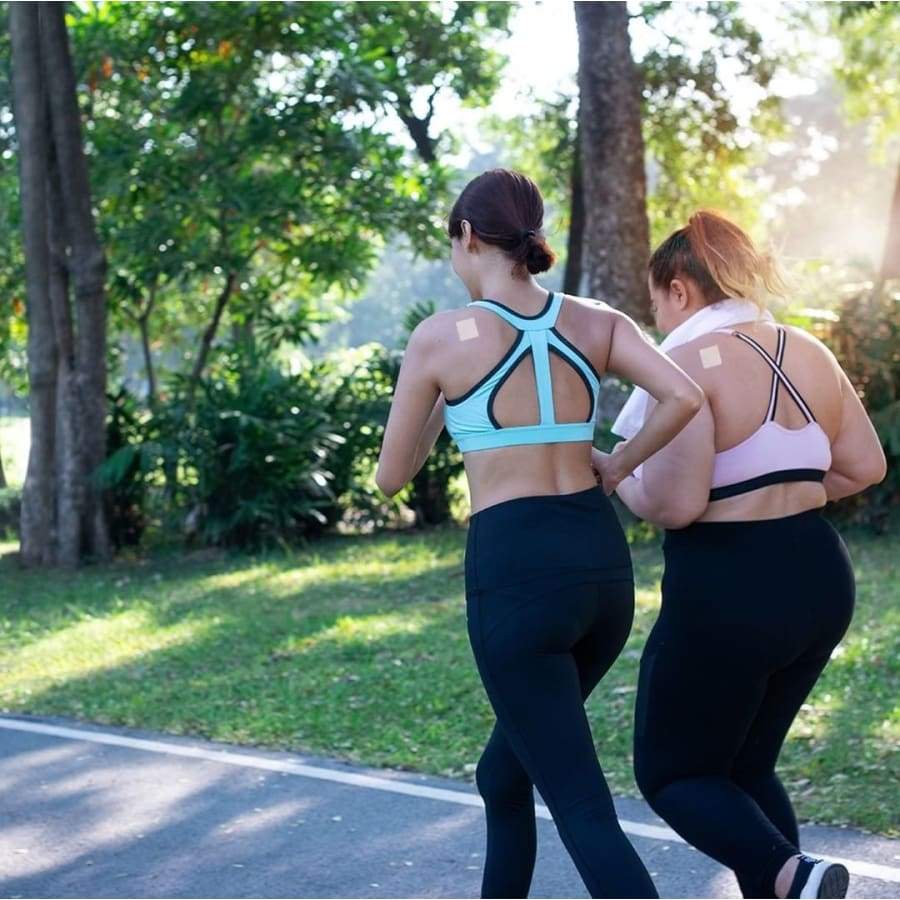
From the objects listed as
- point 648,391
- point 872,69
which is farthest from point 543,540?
point 872,69

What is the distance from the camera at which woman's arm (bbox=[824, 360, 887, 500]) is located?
3.85m

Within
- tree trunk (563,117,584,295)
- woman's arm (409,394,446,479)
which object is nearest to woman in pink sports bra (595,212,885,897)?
woman's arm (409,394,446,479)

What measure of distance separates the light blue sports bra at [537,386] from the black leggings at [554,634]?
143mm

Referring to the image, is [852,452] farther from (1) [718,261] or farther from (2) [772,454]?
(1) [718,261]

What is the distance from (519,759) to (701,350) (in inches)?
41.5

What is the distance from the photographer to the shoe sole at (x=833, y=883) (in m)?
3.50

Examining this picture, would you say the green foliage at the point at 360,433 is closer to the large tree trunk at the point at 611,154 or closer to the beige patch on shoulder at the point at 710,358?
the large tree trunk at the point at 611,154

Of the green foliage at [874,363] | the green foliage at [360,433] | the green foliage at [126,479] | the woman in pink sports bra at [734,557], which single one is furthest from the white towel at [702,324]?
the green foliage at [360,433]

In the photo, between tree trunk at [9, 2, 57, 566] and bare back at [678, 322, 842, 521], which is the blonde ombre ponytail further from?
tree trunk at [9, 2, 57, 566]

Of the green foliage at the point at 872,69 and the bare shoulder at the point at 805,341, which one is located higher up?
the green foliage at the point at 872,69

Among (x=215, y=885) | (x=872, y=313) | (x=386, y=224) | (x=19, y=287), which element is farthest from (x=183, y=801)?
(x=19, y=287)

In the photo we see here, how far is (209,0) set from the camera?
55.6 feet

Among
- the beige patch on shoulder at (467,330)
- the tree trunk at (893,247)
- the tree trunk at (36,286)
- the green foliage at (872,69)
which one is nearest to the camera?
the beige patch on shoulder at (467,330)

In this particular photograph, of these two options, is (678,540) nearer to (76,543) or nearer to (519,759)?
(519,759)
